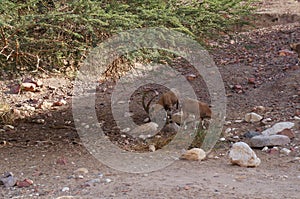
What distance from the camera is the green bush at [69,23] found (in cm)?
270

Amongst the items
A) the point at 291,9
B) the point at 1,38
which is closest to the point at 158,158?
the point at 1,38

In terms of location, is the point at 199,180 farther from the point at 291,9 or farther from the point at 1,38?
the point at 291,9

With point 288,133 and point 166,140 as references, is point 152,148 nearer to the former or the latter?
point 166,140

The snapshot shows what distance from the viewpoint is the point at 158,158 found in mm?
2861

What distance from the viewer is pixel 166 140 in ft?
10.4

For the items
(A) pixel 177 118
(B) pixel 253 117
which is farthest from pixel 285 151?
(A) pixel 177 118

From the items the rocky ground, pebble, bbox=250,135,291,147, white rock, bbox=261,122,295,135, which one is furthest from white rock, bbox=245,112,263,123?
pebble, bbox=250,135,291,147

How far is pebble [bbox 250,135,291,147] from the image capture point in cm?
306

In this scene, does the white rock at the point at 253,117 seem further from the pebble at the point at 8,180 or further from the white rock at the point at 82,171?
the pebble at the point at 8,180

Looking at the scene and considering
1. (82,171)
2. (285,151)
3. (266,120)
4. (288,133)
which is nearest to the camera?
(82,171)

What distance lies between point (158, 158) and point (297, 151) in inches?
30.9

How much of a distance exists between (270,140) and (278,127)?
0.87 ft

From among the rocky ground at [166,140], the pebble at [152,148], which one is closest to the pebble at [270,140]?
the rocky ground at [166,140]

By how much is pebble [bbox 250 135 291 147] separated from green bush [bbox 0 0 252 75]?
74cm
